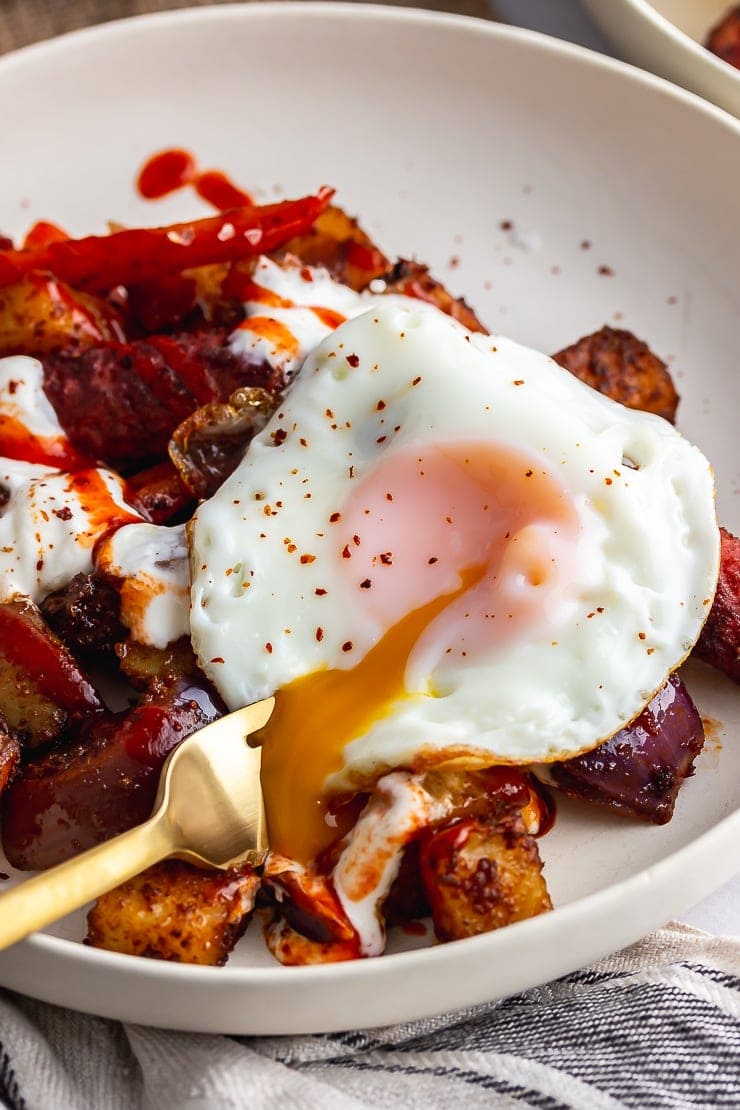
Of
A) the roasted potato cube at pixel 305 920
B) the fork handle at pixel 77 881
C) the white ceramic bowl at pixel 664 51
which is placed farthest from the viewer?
the white ceramic bowl at pixel 664 51

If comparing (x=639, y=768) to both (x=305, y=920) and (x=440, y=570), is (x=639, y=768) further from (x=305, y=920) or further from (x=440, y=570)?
(x=305, y=920)

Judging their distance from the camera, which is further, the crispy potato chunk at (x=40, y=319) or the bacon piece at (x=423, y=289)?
the bacon piece at (x=423, y=289)

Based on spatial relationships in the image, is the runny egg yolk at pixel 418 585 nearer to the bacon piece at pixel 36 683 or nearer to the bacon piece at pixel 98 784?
the bacon piece at pixel 98 784

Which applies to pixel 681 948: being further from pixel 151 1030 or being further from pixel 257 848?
pixel 151 1030

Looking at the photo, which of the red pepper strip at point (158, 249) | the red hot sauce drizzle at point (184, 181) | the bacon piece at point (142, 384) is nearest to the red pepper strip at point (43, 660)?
the bacon piece at point (142, 384)

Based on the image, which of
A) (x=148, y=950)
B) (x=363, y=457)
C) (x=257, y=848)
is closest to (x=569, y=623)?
(x=363, y=457)

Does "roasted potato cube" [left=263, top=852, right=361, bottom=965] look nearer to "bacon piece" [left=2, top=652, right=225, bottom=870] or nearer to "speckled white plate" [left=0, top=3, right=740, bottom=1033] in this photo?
"bacon piece" [left=2, top=652, right=225, bottom=870]

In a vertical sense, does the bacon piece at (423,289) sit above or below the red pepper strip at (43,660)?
above

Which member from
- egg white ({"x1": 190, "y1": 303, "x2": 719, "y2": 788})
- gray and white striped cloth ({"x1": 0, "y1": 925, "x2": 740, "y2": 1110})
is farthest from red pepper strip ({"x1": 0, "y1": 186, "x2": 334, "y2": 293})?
gray and white striped cloth ({"x1": 0, "y1": 925, "x2": 740, "y2": 1110})
